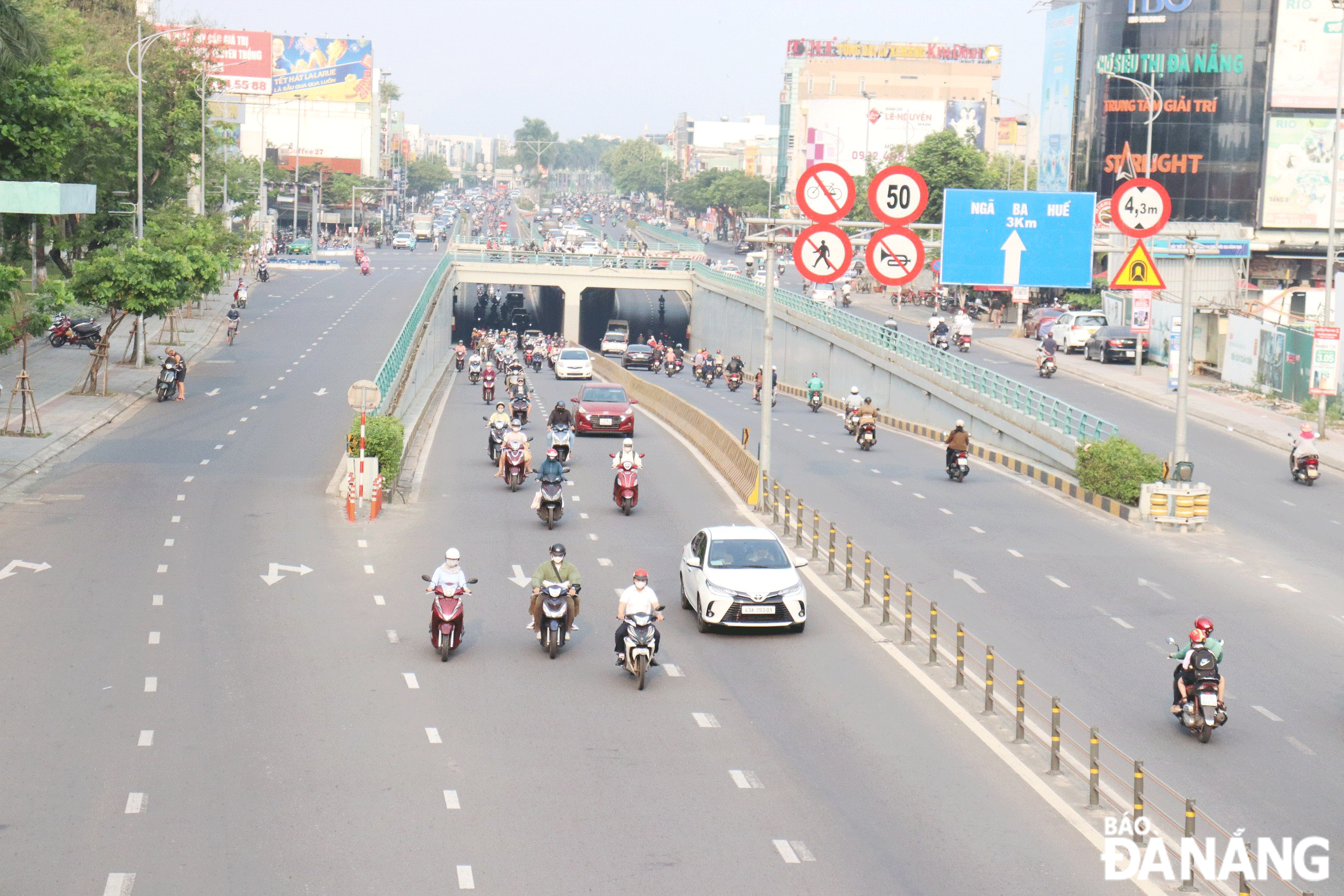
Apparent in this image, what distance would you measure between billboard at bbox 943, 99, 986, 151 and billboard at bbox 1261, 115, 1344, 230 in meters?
87.6

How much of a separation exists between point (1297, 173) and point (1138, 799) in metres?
76.4

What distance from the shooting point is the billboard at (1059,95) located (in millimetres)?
86875

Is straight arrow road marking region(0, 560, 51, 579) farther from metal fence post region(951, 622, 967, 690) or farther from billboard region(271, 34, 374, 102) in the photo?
billboard region(271, 34, 374, 102)

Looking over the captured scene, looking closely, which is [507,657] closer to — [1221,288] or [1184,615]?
[1184,615]

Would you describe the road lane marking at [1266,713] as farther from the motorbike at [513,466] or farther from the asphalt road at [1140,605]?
the motorbike at [513,466]

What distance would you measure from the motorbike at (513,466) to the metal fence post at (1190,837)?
20.7m

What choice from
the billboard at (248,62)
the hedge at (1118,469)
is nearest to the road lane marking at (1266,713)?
the hedge at (1118,469)

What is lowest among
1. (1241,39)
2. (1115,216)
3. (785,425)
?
(785,425)

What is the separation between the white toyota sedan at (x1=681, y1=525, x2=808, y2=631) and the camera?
20.3 m

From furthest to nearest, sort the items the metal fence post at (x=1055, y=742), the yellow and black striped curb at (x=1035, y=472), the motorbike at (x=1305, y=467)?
A: the motorbike at (x=1305, y=467) → the yellow and black striped curb at (x=1035, y=472) → the metal fence post at (x=1055, y=742)

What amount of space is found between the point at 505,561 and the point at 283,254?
104598 mm

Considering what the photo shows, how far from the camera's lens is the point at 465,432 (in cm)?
4247

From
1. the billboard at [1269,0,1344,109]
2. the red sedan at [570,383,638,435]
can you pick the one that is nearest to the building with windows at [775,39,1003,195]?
the billboard at [1269,0,1344,109]

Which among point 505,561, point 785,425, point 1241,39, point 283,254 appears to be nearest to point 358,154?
point 283,254
